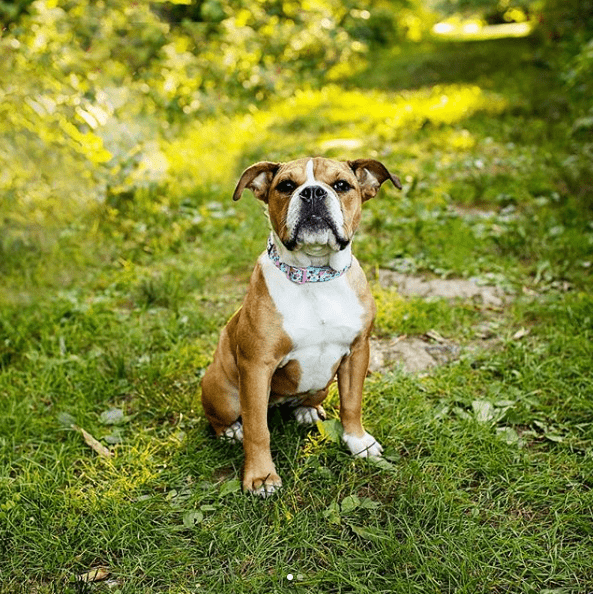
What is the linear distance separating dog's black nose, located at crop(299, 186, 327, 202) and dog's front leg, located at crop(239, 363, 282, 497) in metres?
0.72

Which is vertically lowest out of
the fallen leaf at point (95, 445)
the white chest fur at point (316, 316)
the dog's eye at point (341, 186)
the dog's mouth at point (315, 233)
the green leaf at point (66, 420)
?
the green leaf at point (66, 420)

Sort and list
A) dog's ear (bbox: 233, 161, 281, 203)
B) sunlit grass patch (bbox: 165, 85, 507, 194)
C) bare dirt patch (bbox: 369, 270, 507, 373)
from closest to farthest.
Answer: dog's ear (bbox: 233, 161, 281, 203) < bare dirt patch (bbox: 369, 270, 507, 373) < sunlit grass patch (bbox: 165, 85, 507, 194)

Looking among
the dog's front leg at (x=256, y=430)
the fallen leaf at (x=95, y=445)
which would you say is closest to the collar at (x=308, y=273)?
the dog's front leg at (x=256, y=430)

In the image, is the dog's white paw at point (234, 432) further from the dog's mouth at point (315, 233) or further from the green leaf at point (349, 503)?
the dog's mouth at point (315, 233)

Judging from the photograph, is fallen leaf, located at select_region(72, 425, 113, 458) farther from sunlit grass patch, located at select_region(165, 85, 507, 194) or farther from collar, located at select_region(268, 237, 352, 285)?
sunlit grass patch, located at select_region(165, 85, 507, 194)

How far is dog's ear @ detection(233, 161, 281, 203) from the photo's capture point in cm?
280

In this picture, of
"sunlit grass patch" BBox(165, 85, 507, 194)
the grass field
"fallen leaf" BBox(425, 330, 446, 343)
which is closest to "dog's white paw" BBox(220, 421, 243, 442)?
the grass field

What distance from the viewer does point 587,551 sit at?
2428 mm

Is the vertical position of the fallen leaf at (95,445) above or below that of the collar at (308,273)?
below

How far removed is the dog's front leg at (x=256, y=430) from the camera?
2719 mm

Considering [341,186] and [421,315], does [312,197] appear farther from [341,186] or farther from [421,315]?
[421,315]

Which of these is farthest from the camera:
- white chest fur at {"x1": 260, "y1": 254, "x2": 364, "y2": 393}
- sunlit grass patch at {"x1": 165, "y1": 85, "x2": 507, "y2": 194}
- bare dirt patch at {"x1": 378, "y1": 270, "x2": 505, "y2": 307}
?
sunlit grass patch at {"x1": 165, "y1": 85, "x2": 507, "y2": 194}

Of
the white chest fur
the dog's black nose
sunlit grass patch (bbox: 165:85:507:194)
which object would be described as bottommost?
sunlit grass patch (bbox: 165:85:507:194)

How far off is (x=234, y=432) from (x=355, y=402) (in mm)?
610
